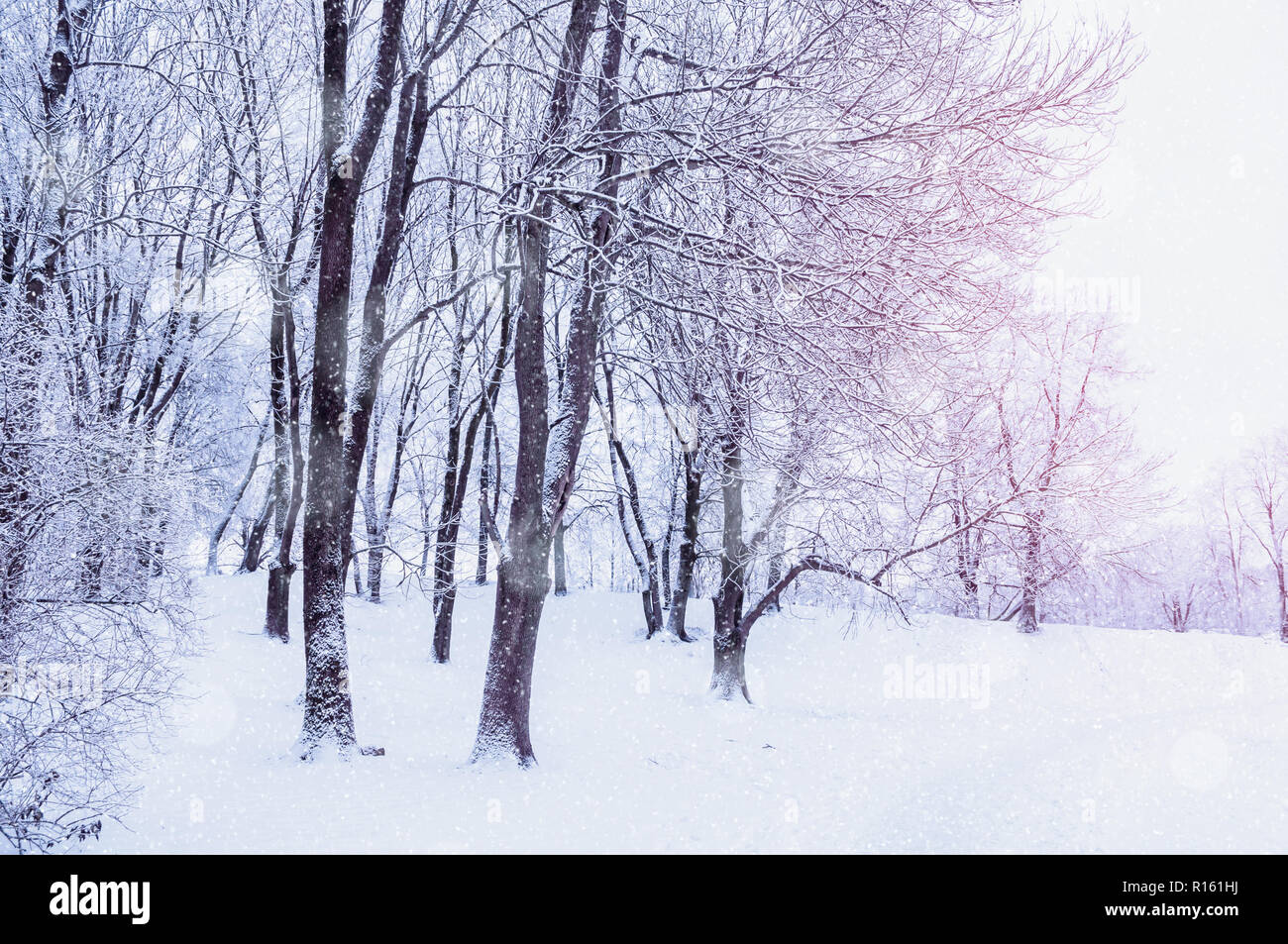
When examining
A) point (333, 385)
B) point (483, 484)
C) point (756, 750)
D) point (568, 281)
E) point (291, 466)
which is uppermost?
point (568, 281)

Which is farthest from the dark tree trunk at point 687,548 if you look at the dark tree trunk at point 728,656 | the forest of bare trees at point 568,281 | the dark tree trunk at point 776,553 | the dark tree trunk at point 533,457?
the dark tree trunk at point 533,457

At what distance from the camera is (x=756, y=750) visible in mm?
10531

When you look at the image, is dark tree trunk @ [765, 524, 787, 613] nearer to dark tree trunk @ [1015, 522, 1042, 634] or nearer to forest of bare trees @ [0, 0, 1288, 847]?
forest of bare trees @ [0, 0, 1288, 847]

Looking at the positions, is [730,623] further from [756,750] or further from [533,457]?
[533,457]

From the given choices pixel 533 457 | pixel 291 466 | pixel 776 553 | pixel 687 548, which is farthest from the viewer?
pixel 687 548

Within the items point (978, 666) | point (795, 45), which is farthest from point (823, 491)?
point (978, 666)

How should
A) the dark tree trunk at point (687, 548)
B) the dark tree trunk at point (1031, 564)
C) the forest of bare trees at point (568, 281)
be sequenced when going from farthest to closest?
the dark tree trunk at point (687, 548) < the dark tree trunk at point (1031, 564) < the forest of bare trees at point (568, 281)

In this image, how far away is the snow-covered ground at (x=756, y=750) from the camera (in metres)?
6.39

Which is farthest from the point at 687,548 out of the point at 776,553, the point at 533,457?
the point at 533,457

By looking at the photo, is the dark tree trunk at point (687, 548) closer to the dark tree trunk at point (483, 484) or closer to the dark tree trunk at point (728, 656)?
the dark tree trunk at point (728, 656)

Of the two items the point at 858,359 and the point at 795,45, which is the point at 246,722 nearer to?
the point at 858,359

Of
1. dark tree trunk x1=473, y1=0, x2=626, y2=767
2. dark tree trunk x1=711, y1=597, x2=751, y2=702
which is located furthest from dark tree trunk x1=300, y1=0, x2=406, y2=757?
dark tree trunk x1=711, y1=597, x2=751, y2=702

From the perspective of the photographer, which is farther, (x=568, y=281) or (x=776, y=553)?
(x=776, y=553)
